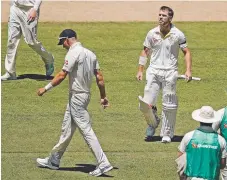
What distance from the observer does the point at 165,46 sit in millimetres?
17453

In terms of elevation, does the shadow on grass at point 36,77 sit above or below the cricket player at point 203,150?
below

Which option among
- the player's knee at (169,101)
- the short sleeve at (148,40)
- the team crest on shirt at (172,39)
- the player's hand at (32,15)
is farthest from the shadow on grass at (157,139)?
the player's hand at (32,15)

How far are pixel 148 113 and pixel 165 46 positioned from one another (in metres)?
1.17

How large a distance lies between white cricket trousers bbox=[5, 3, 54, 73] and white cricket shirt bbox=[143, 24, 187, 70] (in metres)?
4.03

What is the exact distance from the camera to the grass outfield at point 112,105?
1639cm

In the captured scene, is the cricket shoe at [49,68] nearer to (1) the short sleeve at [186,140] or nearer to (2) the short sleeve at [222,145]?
(1) the short sleeve at [186,140]

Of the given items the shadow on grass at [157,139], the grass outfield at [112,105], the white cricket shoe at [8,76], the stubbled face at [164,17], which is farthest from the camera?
the white cricket shoe at [8,76]

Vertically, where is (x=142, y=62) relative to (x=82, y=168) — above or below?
above

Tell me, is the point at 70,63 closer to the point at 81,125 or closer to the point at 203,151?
the point at 81,125

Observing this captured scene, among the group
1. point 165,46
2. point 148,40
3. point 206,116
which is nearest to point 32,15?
point 148,40

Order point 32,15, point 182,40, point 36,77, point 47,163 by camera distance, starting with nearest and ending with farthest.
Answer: point 47,163
point 182,40
point 32,15
point 36,77

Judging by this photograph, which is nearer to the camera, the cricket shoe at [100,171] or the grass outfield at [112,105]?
the cricket shoe at [100,171]

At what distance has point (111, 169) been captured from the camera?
16047 mm

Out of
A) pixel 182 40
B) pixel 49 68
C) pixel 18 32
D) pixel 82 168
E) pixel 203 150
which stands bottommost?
pixel 82 168
